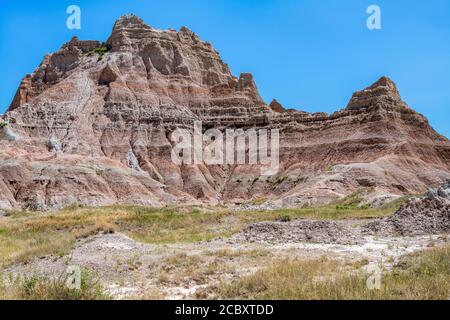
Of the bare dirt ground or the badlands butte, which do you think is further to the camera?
the badlands butte

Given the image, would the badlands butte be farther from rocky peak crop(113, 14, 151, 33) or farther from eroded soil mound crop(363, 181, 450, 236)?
eroded soil mound crop(363, 181, 450, 236)

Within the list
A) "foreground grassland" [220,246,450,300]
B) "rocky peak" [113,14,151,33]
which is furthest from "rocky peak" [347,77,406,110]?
"foreground grassland" [220,246,450,300]

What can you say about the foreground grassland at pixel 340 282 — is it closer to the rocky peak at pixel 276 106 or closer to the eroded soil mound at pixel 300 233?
the eroded soil mound at pixel 300 233

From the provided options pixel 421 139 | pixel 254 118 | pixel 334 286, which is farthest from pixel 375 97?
pixel 334 286

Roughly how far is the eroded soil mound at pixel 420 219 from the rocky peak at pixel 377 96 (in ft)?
181

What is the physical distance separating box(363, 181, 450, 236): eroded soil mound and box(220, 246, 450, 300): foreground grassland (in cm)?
929

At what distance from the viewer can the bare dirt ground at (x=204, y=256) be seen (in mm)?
12734

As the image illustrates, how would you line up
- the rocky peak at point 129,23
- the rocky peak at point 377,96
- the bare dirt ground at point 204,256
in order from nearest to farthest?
1. the bare dirt ground at point 204,256
2. the rocky peak at point 377,96
3. the rocky peak at point 129,23

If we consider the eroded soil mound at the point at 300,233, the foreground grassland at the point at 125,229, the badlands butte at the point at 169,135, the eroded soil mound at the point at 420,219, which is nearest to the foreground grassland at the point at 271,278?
the foreground grassland at the point at 125,229

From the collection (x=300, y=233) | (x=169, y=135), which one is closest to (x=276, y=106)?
(x=169, y=135)

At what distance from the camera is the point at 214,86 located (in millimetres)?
103562

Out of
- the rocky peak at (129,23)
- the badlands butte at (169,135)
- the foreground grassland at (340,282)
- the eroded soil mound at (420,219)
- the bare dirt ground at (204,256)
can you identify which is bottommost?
the bare dirt ground at (204,256)

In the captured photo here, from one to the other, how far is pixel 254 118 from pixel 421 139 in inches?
1212

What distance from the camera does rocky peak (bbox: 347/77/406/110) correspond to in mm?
78750
